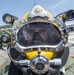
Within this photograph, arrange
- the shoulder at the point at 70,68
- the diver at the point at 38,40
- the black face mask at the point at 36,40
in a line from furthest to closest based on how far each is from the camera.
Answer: the shoulder at the point at 70,68 → the black face mask at the point at 36,40 → the diver at the point at 38,40

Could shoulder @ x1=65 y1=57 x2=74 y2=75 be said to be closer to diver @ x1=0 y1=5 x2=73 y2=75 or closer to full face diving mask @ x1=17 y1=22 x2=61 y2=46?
diver @ x1=0 y1=5 x2=73 y2=75

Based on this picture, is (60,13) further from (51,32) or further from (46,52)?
(46,52)

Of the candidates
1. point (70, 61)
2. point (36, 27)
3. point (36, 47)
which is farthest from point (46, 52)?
point (70, 61)

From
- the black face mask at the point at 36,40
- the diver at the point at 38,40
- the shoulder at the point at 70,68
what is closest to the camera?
the diver at the point at 38,40

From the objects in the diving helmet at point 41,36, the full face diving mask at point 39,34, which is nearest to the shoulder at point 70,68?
the diving helmet at point 41,36

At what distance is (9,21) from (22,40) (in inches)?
28.6

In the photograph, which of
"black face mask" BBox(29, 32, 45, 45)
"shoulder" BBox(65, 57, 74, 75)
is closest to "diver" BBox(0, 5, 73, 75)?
"black face mask" BBox(29, 32, 45, 45)

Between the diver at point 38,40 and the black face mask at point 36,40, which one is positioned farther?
the black face mask at point 36,40

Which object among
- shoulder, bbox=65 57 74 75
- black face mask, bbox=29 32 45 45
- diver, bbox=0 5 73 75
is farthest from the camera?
shoulder, bbox=65 57 74 75

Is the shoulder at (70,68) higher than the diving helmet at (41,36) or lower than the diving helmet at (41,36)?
lower

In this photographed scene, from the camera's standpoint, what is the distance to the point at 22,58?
3854 millimetres

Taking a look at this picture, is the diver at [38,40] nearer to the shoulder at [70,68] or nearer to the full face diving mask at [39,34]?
the full face diving mask at [39,34]

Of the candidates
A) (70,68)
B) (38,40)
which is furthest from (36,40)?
(70,68)

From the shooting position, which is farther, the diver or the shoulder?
the shoulder
